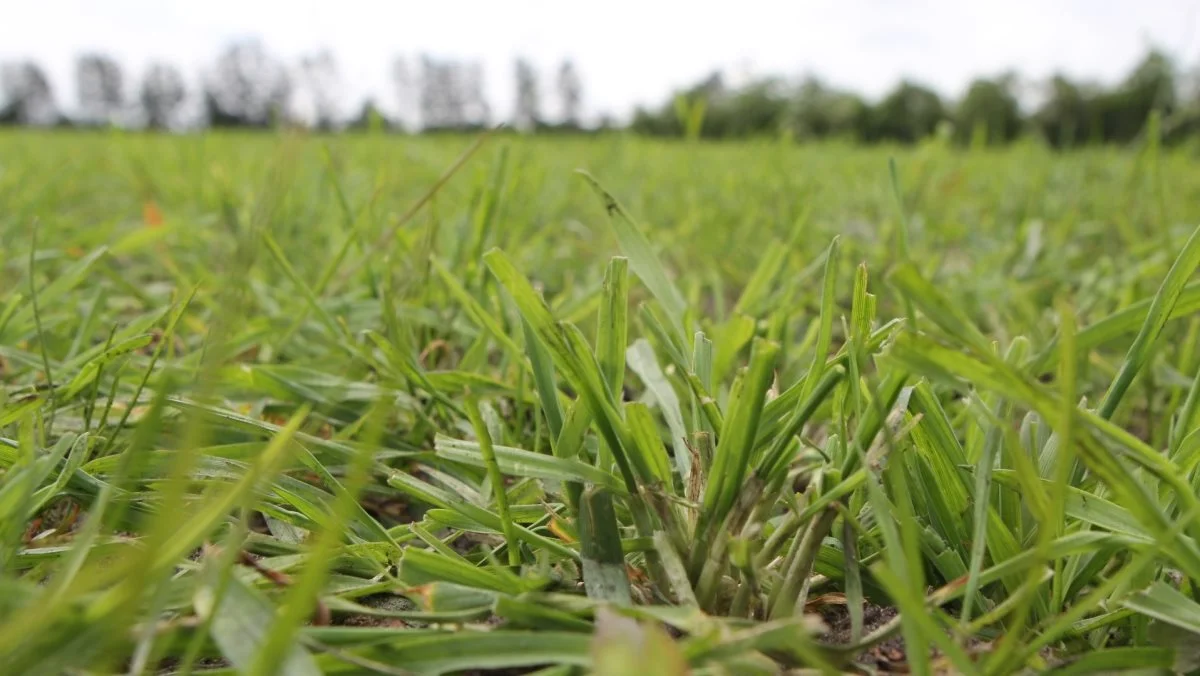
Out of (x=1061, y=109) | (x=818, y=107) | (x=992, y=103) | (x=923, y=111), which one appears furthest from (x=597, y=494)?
(x=923, y=111)

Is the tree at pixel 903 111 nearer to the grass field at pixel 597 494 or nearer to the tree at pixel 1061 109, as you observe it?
the tree at pixel 1061 109

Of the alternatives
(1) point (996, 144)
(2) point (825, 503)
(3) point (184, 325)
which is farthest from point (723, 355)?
(1) point (996, 144)

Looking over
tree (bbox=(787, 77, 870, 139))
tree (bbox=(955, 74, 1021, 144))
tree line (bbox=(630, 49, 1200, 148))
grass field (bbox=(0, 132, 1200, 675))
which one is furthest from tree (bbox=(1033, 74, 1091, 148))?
grass field (bbox=(0, 132, 1200, 675))

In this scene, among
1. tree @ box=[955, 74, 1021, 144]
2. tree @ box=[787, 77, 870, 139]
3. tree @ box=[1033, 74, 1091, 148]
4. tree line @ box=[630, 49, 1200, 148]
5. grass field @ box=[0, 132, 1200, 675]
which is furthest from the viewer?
tree @ box=[955, 74, 1021, 144]

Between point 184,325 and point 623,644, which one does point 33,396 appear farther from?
point 623,644

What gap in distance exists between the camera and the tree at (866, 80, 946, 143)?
59.0 ft

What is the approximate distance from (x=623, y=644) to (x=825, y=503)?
13cm

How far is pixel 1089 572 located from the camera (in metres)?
0.40

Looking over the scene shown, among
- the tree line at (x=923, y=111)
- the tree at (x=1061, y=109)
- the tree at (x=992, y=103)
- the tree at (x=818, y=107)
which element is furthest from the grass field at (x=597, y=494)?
the tree at (x=992, y=103)

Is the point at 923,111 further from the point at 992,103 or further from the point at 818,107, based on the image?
the point at 818,107

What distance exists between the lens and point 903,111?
20.7 m

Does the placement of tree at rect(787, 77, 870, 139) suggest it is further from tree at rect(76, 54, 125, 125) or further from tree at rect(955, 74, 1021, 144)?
→ tree at rect(76, 54, 125, 125)

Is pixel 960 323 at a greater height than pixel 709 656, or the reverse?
pixel 960 323

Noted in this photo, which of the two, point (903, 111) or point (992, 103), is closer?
point (992, 103)
